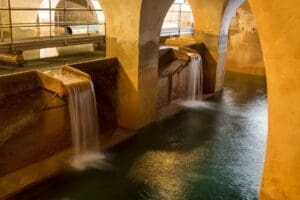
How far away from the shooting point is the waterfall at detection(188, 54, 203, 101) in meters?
9.99

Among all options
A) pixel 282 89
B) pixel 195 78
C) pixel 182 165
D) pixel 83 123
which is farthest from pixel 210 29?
pixel 282 89

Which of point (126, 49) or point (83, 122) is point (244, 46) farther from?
point (83, 122)

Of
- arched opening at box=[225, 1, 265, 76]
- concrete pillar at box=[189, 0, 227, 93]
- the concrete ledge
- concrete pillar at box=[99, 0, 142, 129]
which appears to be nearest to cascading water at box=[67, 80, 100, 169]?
the concrete ledge

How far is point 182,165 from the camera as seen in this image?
6.17 meters

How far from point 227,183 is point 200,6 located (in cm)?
646

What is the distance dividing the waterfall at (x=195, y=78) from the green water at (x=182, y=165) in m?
1.30

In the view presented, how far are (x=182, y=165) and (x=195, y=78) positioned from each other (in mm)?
4620

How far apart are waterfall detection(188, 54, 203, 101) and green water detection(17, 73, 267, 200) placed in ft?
4.25

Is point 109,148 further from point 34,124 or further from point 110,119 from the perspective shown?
point 34,124

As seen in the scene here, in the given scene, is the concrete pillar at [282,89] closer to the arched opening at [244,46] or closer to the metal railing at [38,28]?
the metal railing at [38,28]

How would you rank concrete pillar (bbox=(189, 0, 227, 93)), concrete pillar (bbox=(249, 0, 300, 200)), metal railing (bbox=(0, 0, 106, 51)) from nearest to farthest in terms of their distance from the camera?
1. concrete pillar (bbox=(249, 0, 300, 200))
2. metal railing (bbox=(0, 0, 106, 51))
3. concrete pillar (bbox=(189, 0, 227, 93))

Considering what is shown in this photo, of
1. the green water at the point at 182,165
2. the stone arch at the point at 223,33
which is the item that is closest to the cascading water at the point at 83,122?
the green water at the point at 182,165

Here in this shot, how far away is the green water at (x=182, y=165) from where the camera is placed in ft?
17.3

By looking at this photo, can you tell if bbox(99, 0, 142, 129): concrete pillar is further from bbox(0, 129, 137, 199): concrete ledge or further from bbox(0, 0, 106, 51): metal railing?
bbox(0, 0, 106, 51): metal railing
